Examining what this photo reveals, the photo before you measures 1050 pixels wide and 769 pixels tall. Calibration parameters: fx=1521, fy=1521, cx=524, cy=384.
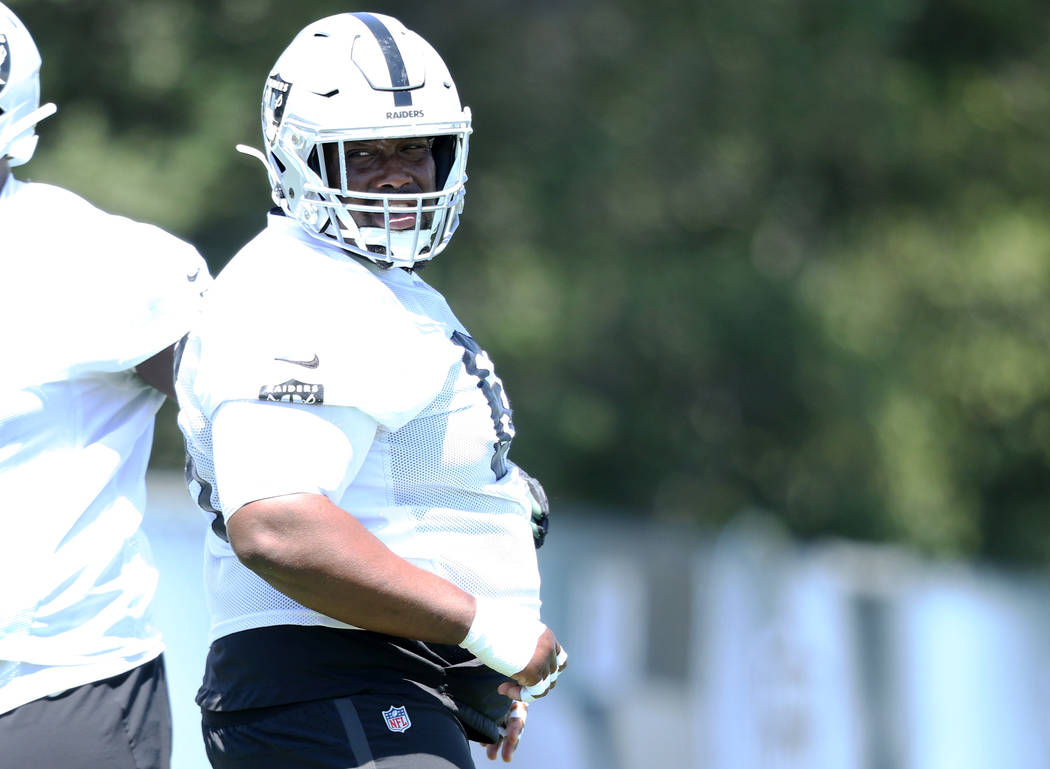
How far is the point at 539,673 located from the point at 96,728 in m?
0.79

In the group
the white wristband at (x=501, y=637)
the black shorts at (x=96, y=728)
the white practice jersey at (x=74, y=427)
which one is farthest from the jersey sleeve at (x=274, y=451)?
the black shorts at (x=96, y=728)

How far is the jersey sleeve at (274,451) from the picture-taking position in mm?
2350

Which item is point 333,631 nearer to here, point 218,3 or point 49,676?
point 49,676

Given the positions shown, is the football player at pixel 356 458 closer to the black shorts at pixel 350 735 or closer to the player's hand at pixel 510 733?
the black shorts at pixel 350 735

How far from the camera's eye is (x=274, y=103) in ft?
8.93

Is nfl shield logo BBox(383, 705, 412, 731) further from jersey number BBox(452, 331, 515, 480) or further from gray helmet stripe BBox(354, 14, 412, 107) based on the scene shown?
gray helmet stripe BBox(354, 14, 412, 107)

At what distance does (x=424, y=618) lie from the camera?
8.05 ft

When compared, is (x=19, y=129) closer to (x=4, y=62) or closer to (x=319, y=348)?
(x=4, y=62)

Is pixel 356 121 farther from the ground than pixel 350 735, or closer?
farther from the ground

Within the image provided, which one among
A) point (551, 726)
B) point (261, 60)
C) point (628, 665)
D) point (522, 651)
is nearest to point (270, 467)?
point (522, 651)

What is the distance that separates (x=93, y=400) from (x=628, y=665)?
5.54 metres

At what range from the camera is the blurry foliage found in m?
12.1

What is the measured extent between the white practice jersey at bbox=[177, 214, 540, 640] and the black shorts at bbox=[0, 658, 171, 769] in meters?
0.25

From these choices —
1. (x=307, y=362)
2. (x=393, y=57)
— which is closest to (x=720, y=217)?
(x=393, y=57)
